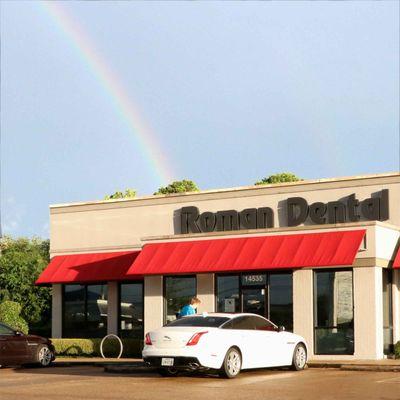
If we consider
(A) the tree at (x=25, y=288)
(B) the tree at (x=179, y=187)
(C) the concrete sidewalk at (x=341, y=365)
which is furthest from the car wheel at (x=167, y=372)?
(B) the tree at (x=179, y=187)

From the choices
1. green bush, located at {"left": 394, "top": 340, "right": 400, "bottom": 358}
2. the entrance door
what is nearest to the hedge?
the entrance door

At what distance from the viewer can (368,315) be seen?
27.1 meters

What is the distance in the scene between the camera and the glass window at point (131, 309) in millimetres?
34094

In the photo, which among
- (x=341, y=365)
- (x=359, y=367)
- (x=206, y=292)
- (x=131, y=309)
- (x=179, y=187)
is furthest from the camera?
(x=179, y=187)

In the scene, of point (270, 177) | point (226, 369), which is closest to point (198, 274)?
point (226, 369)

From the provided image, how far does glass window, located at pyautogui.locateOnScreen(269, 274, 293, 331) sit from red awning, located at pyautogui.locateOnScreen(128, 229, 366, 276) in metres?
0.97

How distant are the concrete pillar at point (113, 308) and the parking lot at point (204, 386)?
462 inches

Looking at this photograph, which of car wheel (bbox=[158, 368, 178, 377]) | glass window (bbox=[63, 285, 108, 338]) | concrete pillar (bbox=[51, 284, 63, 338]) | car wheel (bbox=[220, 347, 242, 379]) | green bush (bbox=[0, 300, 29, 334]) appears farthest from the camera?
green bush (bbox=[0, 300, 29, 334])

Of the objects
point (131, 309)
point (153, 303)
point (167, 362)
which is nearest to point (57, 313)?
point (131, 309)

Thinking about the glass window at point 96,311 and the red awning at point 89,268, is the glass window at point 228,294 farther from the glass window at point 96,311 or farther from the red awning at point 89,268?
the glass window at point 96,311

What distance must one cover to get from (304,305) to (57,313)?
41.2 ft

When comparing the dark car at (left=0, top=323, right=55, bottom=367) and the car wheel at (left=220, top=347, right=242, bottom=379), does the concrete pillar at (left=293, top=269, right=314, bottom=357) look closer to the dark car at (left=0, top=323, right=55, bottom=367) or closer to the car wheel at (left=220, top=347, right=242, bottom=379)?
the dark car at (left=0, top=323, right=55, bottom=367)

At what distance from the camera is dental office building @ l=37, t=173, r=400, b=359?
2762 centimetres

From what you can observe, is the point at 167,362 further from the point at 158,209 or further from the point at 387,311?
the point at 158,209
